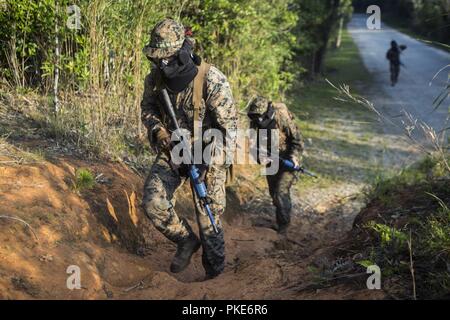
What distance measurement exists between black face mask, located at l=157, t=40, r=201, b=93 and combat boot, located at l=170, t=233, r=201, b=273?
1303mm

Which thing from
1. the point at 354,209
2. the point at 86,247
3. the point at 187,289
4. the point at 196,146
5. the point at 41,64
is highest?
the point at 41,64

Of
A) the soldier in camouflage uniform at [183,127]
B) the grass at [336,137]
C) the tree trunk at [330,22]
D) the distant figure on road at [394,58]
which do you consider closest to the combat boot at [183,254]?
the soldier in camouflage uniform at [183,127]

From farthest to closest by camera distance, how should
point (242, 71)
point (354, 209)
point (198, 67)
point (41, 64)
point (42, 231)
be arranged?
point (242, 71)
point (354, 209)
point (41, 64)
point (198, 67)
point (42, 231)

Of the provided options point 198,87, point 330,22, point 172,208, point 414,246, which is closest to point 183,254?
point 172,208

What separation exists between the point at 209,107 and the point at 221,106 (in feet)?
0.35

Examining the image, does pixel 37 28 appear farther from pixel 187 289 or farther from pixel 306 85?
pixel 306 85

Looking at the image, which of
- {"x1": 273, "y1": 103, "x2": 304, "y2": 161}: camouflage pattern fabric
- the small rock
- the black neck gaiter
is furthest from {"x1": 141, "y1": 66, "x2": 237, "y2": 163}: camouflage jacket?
{"x1": 273, "y1": 103, "x2": 304, "y2": 161}: camouflage pattern fabric

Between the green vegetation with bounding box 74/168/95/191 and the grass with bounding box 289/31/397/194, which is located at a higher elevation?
the green vegetation with bounding box 74/168/95/191

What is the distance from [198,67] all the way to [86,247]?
172cm

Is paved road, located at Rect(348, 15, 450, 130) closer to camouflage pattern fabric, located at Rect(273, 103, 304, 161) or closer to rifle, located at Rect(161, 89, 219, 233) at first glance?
camouflage pattern fabric, located at Rect(273, 103, 304, 161)

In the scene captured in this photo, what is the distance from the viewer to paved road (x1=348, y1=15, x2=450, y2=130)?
15.6 m

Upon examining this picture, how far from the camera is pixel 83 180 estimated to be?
496 cm
